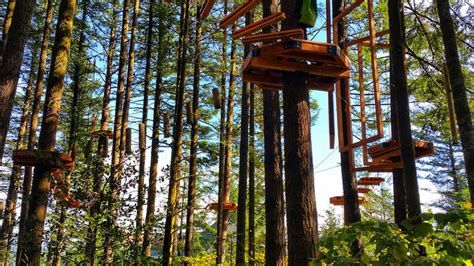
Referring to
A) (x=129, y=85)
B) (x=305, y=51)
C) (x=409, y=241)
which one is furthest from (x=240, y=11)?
(x=129, y=85)

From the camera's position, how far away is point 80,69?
15.1 m

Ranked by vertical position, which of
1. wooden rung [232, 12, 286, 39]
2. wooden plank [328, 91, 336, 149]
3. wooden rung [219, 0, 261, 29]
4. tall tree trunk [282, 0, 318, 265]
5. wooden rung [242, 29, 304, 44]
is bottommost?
tall tree trunk [282, 0, 318, 265]

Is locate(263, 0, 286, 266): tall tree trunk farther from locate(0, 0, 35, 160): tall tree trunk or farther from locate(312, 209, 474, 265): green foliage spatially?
locate(312, 209, 474, 265): green foliage

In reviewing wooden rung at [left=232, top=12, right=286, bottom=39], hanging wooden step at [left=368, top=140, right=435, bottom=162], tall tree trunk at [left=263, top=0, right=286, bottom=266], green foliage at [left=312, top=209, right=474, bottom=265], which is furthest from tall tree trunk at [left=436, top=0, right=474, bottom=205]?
tall tree trunk at [left=263, top=0, right=286, bottom=266]

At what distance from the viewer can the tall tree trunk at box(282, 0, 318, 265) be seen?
4328 millimetres

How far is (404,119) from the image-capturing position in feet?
16.3

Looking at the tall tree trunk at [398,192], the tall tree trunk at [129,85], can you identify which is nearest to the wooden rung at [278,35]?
the tall tree trunk at [398,192]

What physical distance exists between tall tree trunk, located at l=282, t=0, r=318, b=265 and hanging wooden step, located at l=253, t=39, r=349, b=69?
0.38m

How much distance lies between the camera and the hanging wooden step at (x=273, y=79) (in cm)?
529

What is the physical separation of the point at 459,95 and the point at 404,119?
744mm

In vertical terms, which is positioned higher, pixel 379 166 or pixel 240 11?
pixel 240 11

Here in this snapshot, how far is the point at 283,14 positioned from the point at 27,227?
4615 mm

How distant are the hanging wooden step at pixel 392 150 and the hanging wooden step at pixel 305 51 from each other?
2755 mm

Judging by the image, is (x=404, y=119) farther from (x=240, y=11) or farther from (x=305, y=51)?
(x=240, y=11)
